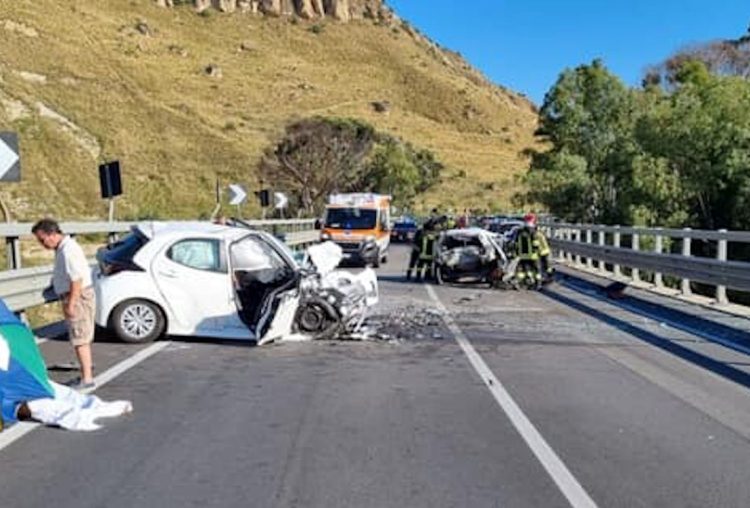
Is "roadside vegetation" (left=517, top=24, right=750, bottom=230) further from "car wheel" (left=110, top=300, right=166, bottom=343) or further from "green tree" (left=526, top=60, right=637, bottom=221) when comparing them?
A: "car wheel" (left=110, top=300, right=166, bottom=343)

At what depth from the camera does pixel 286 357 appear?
11469mm

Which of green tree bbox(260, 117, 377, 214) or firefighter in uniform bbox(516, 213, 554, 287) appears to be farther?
green tree bbox(260, 117, 377, 214)

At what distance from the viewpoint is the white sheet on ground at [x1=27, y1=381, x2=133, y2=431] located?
7.71 meters

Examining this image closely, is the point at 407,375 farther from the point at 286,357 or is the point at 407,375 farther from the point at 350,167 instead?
the point at 350,167

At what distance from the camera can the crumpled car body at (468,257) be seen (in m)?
22.1

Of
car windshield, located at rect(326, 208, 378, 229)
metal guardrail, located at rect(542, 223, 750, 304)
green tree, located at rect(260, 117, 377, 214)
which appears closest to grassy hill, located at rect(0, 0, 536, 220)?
green tree, located at rect(260, 117, 377, 214)

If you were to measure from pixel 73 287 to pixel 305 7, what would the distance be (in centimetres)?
15268

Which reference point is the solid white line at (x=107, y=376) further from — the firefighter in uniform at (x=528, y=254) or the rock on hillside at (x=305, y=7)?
the rock on hillside at (x=305, y=7)

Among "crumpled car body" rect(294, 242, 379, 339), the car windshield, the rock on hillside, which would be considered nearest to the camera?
"crumpled car body" rect(294, 242, 379, 339)

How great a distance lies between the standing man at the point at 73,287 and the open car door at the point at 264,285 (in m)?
3.10

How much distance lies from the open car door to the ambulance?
615 inches

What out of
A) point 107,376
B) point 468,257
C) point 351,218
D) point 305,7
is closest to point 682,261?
point 468,257

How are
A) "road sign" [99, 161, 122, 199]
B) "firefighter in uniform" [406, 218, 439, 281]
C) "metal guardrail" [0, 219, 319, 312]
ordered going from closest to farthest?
"metal guardrail" [0, 219, 319, 312] → "road sign" [99, 161, 122, 199] → "firefighter in uniform" [406, 218, 439, 281]

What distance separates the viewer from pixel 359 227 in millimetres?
30453
